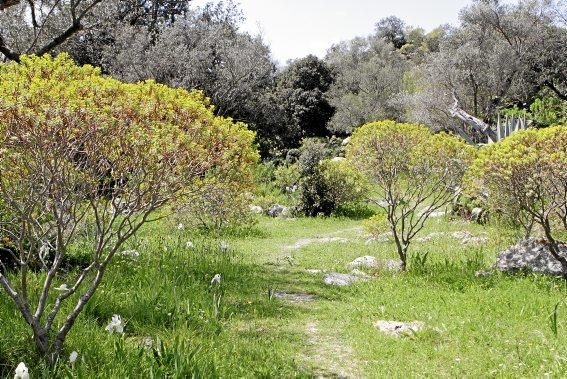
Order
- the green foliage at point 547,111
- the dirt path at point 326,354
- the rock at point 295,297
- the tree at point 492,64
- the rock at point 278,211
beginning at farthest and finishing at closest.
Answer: the tree at point 492,64
the green foliage at point 547,111
the rock at point 278,211
the rock at point 295,297
the dirt path at point 326,354

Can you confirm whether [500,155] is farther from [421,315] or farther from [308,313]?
[308,313]

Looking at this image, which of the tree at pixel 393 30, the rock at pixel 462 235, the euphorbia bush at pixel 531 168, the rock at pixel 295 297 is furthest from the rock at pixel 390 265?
the tree at pixel 393 30

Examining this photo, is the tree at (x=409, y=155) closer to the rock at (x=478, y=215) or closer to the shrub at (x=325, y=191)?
the rock at (x=478, y=215)

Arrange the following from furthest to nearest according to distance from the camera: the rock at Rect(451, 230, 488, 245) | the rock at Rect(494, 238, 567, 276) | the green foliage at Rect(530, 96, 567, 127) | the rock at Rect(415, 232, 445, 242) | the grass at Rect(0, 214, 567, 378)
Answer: the green foliage at Rect(530, 96, 567, 127) < the rock at Rect(415, 232, 445, 242) < the rock at Rect(451, 230, 488, 245) < the rock at Rect(494, 238, 567, 276) < the grass at Rect(0, 214, 567, 378)

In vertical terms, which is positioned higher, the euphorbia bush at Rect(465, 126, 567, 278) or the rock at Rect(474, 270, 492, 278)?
the euphorbia bush at Rect(465, 126, 567, 278)

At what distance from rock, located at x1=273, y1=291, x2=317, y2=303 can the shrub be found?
36.1ft

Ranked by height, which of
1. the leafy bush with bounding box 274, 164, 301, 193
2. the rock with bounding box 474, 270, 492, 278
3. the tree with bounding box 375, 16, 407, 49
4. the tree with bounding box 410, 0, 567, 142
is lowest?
the rock with bounding box 474, 270, 492, 278

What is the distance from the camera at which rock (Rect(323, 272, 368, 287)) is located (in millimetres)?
8406

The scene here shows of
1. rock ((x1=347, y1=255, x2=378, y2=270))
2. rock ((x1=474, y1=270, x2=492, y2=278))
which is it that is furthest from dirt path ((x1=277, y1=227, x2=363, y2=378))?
rock ((x1=474, y1=270, x2=492, y2=278))

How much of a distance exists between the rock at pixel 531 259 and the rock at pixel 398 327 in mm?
3195

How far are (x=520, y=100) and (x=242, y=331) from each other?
26.7 metres

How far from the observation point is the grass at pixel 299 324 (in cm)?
453

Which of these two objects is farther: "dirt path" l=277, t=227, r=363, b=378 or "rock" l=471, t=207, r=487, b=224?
"rock" l=471, t=207, r=487, b=224

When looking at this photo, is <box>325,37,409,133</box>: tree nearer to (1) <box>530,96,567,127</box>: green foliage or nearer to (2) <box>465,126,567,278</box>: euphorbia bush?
(1) <box>530,96,567,127</box>: green foliage
